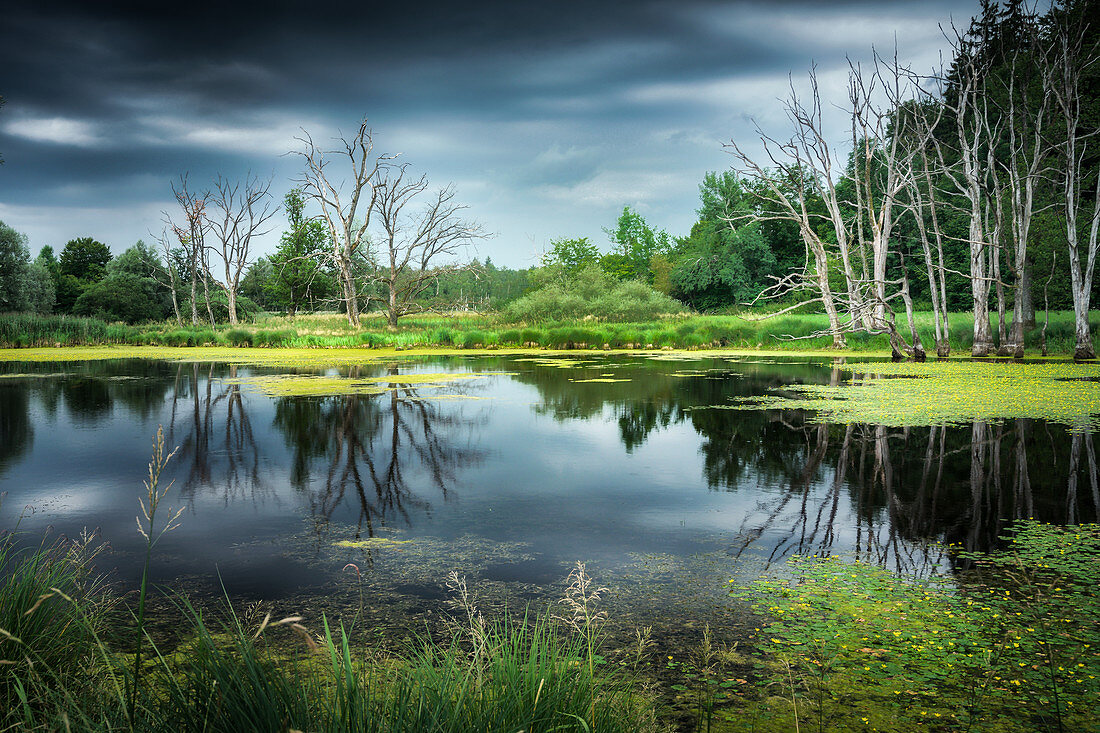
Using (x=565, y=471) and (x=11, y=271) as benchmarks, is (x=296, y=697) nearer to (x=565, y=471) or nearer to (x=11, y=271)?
(x=565, y=471)

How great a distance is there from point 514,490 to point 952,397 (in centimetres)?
1001

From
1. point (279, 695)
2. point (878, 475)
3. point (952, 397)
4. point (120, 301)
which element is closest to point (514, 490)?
point (878, 475)

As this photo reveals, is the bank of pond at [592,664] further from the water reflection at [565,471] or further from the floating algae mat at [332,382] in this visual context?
the floating algae mat at [332,382]

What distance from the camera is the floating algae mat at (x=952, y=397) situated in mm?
11148

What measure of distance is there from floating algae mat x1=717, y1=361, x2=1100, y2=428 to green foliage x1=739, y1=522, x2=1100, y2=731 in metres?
6.68

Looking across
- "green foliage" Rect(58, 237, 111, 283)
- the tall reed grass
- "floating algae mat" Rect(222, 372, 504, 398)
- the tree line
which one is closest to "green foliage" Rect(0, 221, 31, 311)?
the tree line

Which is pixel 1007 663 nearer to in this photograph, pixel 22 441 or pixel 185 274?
pixel 22 441

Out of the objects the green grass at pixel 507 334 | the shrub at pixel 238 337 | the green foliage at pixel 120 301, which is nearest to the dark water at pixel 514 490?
the green grass at pixel 507 334

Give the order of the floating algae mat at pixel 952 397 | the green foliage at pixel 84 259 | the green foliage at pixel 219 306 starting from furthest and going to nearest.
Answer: the green foliage at pixel 84 259 → the green foliage at pixel 219 306 → the floating algae mat at pixel 952 397

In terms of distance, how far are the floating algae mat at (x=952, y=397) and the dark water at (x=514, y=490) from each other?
697 mm

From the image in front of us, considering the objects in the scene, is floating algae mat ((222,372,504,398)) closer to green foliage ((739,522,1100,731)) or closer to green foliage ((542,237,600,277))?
green foliage ((739,522,1100,731))

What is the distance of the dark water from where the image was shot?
4934mm

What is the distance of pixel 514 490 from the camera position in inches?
286

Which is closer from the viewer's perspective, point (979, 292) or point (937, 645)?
point (937, 645)
